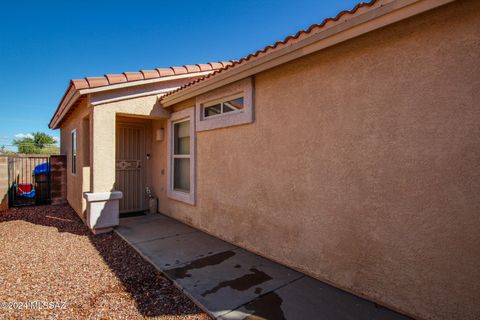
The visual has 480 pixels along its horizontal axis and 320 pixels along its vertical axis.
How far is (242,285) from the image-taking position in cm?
380

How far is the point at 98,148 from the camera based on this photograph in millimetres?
6629

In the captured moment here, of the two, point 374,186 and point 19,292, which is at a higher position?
point 374,186

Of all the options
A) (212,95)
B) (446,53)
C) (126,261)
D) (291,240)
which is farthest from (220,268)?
(446,53)

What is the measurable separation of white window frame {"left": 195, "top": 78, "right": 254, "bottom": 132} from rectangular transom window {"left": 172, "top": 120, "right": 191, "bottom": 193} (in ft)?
3.21

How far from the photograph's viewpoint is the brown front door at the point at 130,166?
8.59 metres

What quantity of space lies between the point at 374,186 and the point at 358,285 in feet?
4.84

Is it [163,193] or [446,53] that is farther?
[163,193]

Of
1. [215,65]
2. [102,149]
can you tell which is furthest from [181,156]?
[215,65]

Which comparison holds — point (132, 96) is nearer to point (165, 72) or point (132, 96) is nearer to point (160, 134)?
point (165, 72)

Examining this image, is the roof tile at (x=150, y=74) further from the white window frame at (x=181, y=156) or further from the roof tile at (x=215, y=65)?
the roof tile at (x=215, y=65)

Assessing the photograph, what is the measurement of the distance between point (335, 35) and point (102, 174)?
6545mm

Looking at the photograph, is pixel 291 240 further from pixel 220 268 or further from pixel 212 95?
pixel 212 95

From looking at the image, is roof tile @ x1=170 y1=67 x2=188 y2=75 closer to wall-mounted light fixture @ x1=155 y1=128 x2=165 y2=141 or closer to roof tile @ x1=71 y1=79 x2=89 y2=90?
wall-mounted light fixture @ x1=155 y1=128 x2=165 y2=141

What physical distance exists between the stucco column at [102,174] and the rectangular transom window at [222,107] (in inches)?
107
